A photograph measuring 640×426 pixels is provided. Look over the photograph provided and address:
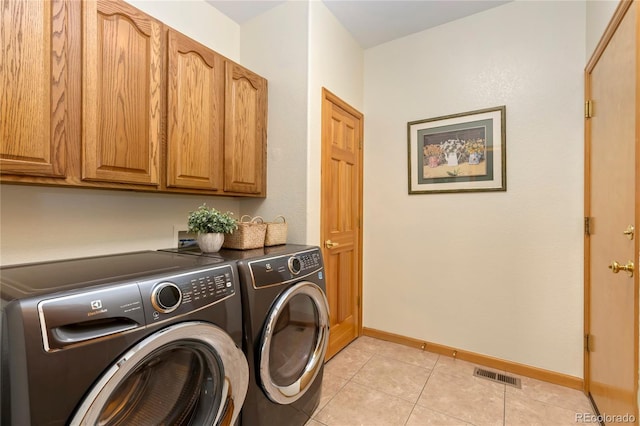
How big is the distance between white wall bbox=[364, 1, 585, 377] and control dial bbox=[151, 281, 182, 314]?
1978mm

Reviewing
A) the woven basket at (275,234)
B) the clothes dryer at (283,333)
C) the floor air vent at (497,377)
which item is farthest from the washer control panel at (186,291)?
the floor air vent at (497,377)

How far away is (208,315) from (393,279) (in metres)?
1.89

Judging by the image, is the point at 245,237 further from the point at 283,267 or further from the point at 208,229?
the point at 283,267

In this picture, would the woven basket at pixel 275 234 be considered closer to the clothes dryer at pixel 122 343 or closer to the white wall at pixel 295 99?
the white wall at pixel 295 99

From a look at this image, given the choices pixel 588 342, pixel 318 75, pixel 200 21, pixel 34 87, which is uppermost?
pixel 200 21

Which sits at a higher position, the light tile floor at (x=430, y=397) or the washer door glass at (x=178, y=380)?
the washer door glass at (x=178, y=380)

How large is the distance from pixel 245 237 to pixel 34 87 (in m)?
1.08

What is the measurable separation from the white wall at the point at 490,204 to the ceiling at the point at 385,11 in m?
0.09

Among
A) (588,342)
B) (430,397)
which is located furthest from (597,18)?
(430,397)

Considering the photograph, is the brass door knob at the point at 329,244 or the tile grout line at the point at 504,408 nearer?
the tile grout line at the point at 504,408

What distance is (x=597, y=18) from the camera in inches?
66.8

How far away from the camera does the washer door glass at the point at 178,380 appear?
0.88m

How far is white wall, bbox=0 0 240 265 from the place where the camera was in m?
1.31

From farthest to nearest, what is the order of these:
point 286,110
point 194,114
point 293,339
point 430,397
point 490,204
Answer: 1. point 490,204
2. point 286,110
3. point 430,397
4. point 194,114
5. point 293,339
